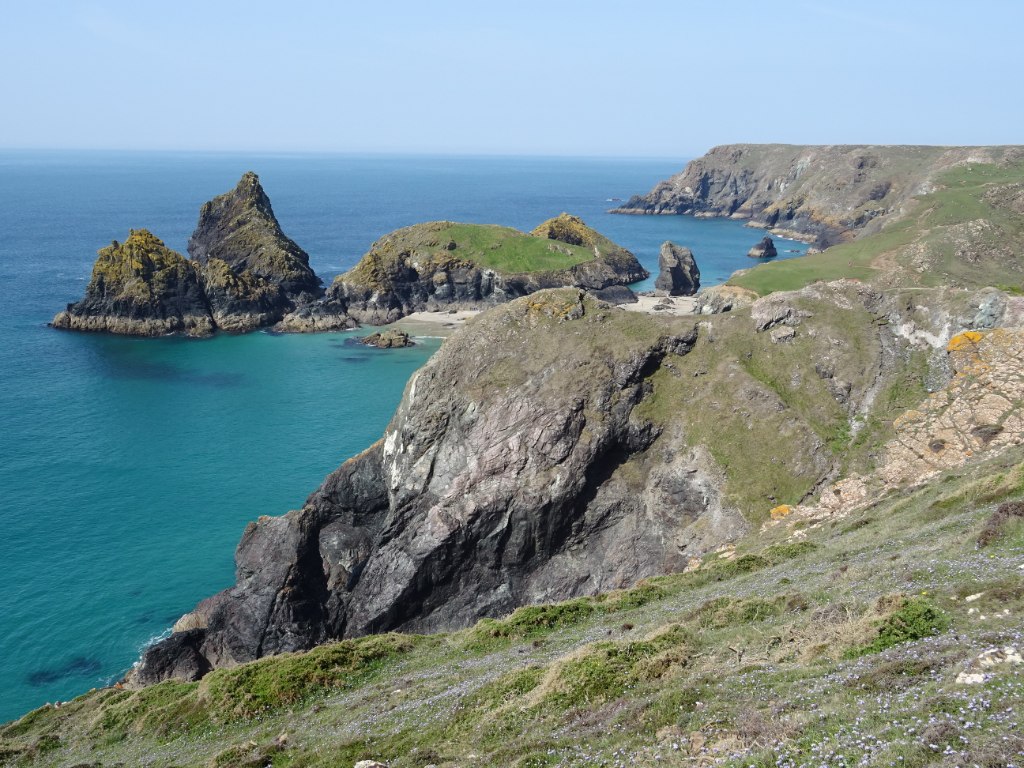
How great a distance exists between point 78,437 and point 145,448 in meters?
8.70

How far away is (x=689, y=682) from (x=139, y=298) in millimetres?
123669

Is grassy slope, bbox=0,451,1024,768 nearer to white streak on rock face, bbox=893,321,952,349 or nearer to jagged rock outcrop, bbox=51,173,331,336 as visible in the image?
white streak on rock face, bbox=893,321,952,349

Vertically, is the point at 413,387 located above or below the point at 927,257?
below

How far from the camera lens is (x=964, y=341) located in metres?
49.9

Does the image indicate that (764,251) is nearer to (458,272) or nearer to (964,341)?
(458,272)

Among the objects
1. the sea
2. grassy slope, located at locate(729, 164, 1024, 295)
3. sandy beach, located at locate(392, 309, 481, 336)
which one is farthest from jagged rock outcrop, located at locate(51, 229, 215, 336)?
grassy slope, located at locate(729, 164, 1024, 295)

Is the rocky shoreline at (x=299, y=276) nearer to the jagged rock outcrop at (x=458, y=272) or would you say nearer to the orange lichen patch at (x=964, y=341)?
the jagged rock outcrop at (x=458, y=272)

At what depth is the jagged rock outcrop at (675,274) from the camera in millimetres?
140750

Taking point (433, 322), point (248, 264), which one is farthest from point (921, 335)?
point (248, 264)

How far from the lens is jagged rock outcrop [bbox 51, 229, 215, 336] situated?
392 ft

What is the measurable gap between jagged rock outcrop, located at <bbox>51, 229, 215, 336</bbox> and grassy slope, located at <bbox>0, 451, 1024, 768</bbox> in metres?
93.6

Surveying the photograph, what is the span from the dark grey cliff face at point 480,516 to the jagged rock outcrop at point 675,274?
3511 inches

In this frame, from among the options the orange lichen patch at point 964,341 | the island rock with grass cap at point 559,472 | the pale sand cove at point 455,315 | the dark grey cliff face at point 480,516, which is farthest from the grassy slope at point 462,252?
the orange lichen patch at point 964,341

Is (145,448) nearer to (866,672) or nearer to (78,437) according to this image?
(78,437)
